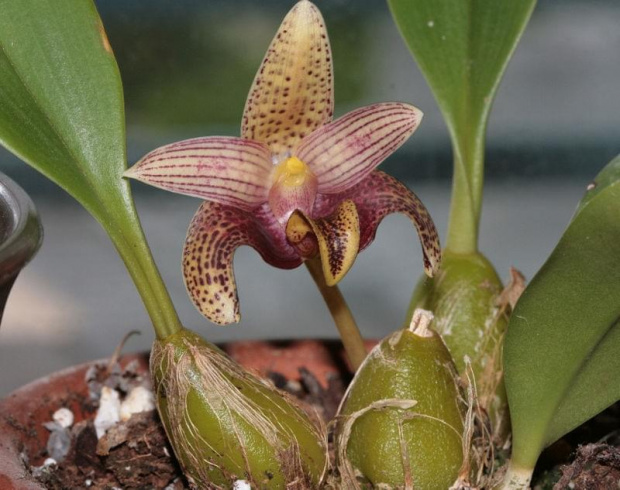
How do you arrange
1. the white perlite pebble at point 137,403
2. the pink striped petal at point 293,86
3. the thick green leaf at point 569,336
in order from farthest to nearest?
the white perlite pebble at point 137,403 < the pink striped petal at point 293,86 < the thick green leaf at point 569,336

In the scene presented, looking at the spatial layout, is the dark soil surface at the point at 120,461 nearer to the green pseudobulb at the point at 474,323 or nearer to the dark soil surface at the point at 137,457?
the dark soil surface at the point at 137,457

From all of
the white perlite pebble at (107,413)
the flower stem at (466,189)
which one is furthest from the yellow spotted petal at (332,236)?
the white perlite pebble at (107,413)

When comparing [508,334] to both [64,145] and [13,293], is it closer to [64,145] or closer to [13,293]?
[64,145]

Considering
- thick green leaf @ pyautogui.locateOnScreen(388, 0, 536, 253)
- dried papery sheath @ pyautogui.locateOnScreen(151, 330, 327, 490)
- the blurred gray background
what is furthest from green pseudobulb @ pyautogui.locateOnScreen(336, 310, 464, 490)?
the blurred gray background

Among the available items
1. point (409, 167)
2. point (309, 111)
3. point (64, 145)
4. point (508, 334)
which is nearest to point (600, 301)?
point (508, 334)

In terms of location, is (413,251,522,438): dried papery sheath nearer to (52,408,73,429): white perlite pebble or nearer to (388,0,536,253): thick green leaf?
(388,0,536,253): thick green leaf

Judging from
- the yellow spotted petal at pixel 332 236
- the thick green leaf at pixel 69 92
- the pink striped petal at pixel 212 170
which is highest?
the thick green leaf at pixel 69 92
